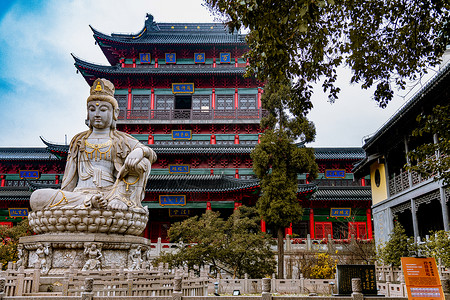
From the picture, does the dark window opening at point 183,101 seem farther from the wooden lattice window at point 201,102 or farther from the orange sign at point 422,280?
the orange sign at point 422,280

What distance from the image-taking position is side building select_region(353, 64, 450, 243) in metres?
12.5

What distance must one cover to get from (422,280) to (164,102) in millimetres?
23041

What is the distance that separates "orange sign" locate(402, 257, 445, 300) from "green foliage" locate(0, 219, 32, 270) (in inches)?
551

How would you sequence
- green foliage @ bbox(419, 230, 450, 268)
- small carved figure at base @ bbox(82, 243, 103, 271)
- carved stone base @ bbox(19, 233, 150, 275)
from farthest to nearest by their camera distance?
green foliage @ bbox(419, 230, 450, 268) → carved stone base @ bbox(19, 233, 150, 275) → small carved figure at base @ bbox(82, 243, 103, 271)

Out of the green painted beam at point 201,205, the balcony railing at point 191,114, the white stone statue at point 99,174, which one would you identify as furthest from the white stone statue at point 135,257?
the balcony railing at point 191,114

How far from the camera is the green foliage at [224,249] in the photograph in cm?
1365

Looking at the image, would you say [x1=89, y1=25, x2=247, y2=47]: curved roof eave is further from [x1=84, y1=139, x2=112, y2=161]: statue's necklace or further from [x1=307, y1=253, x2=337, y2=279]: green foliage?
[x1=84, y1=139, x2=112, y2=161]: statue's necklace

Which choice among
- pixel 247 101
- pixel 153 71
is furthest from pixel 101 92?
pixel 247 101

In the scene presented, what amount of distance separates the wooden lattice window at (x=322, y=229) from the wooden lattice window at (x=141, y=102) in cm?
A: 1304

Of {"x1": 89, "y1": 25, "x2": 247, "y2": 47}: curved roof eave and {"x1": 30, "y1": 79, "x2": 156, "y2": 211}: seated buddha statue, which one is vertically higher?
{"x1": 89, "y1": 25, "x2": 247, "y2": 47}: curved roof eave

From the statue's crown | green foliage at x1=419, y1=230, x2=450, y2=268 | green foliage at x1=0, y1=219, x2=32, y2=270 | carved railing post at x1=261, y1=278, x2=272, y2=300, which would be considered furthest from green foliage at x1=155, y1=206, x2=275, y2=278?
carved railing post at x1=261, y1=278, x2=272, y2=300

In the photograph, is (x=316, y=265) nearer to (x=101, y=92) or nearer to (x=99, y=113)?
(x=99, y=113)

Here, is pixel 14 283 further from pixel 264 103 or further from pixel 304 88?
pixel 264 103

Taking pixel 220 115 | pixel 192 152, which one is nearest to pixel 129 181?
pixel 192 152
